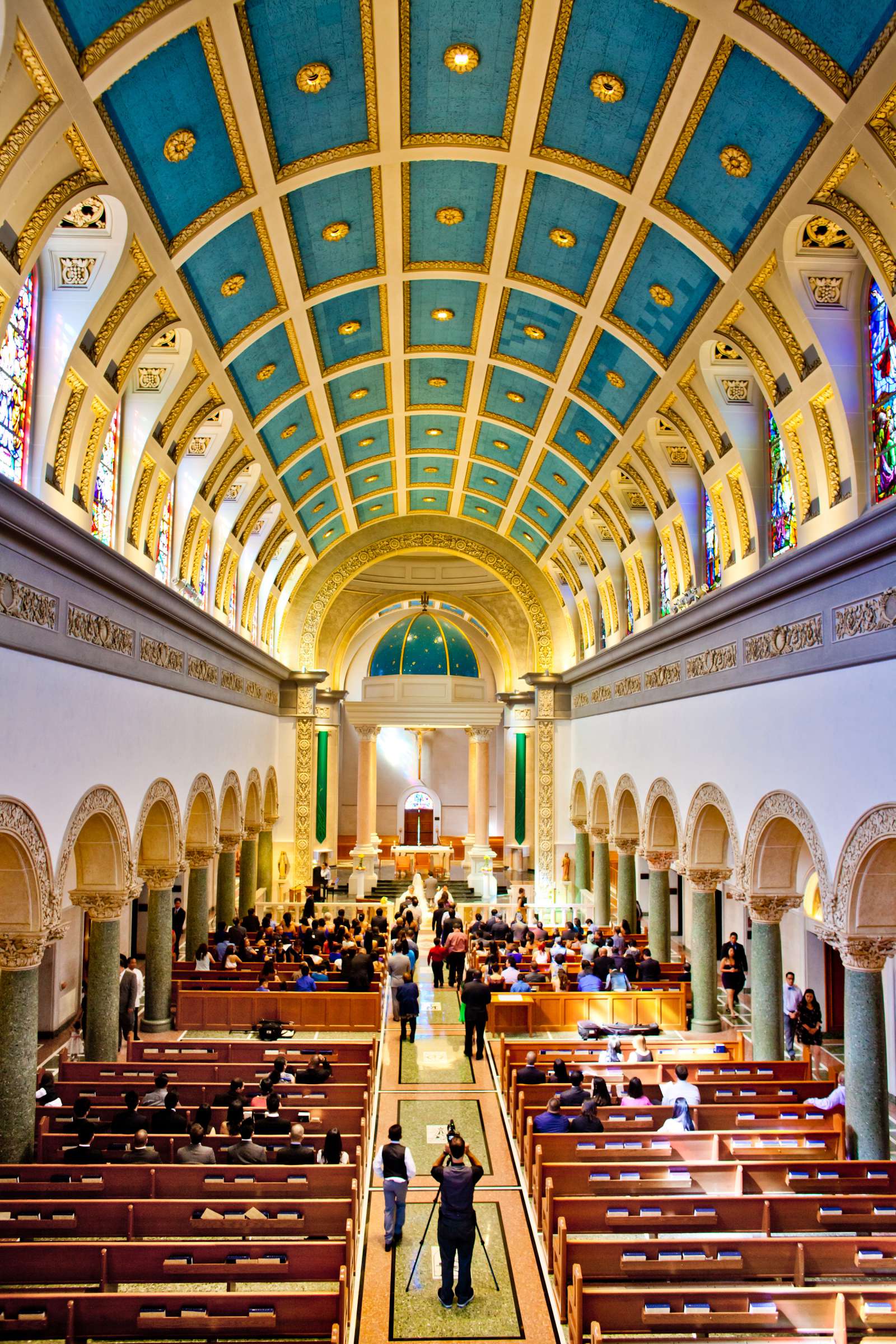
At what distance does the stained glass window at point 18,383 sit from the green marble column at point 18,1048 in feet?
16.3

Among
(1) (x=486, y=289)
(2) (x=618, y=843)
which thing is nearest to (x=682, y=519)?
(1) (x=486, y=289)

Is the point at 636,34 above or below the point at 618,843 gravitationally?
above

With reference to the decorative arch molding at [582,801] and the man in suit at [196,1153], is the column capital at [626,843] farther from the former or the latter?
the man in suit at [196,1153]

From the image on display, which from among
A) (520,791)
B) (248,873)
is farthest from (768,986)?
(520,791)

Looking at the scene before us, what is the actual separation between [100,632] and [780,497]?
372 inches

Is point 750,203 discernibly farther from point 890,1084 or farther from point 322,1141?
point 890,1084

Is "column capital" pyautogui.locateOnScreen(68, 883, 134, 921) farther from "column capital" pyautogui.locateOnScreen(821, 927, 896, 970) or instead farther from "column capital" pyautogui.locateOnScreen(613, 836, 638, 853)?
"column capital" pyautogui.locateOnScreen(613, 836, 638, 853)

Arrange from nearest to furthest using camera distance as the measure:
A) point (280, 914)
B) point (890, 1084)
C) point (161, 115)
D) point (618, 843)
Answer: point (161, 115) → point (890, 1084) → point (618, 843) → point (280, 914)

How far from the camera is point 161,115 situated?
9852 millimetres

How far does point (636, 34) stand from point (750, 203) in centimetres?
209

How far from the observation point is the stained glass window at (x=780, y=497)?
1355 centimetres

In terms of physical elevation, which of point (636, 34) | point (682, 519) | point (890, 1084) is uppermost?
point (636, 34)

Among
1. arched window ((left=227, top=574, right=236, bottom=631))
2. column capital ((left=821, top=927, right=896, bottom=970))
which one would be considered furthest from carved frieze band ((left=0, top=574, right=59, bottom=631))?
arched window ((left=227, top=574, right=236, bottom=631))

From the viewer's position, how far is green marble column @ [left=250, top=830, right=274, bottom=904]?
2945 cm
